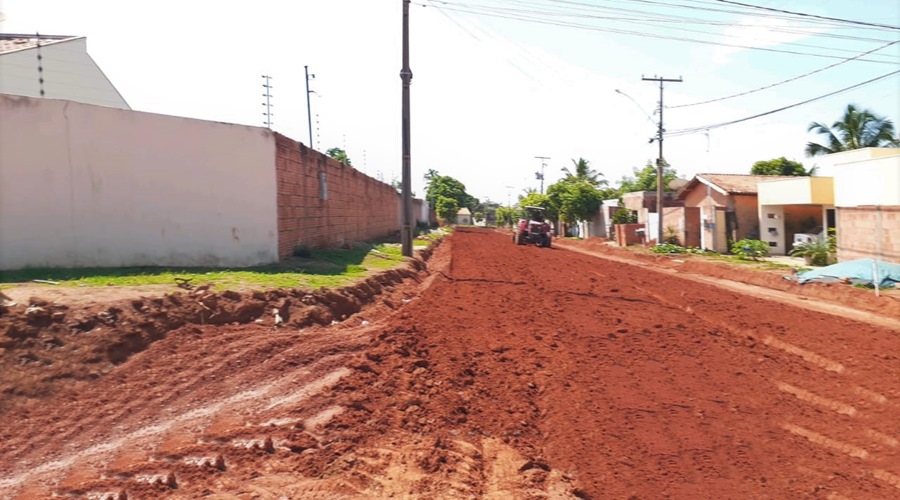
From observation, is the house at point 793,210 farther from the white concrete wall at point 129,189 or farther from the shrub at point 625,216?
the white concrete wall at point 129,189

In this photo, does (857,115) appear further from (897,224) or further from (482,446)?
(482,446)

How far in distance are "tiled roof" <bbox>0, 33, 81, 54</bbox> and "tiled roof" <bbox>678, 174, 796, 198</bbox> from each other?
28.9 metres

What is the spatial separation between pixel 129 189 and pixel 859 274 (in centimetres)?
1725

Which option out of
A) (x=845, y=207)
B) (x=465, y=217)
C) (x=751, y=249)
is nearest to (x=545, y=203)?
(x=751, y=249)

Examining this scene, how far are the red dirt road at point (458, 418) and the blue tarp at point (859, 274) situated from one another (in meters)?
7.51

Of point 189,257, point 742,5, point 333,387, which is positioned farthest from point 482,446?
point 742,5

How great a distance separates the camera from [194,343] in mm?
6551

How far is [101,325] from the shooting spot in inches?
242

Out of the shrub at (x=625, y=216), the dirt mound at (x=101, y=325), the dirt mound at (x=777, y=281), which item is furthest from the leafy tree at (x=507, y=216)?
the dirt mound at (x=101, y=325)

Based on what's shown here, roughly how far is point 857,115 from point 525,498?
40.0 meters

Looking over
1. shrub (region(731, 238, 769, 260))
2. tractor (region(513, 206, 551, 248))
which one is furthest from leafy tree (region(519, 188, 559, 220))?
shrub (region(731, 238, 769, 260))

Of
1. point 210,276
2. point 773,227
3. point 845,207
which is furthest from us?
point 773,227

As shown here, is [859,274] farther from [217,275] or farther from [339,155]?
[339,155]

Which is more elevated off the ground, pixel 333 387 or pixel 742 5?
pixel 742 5
